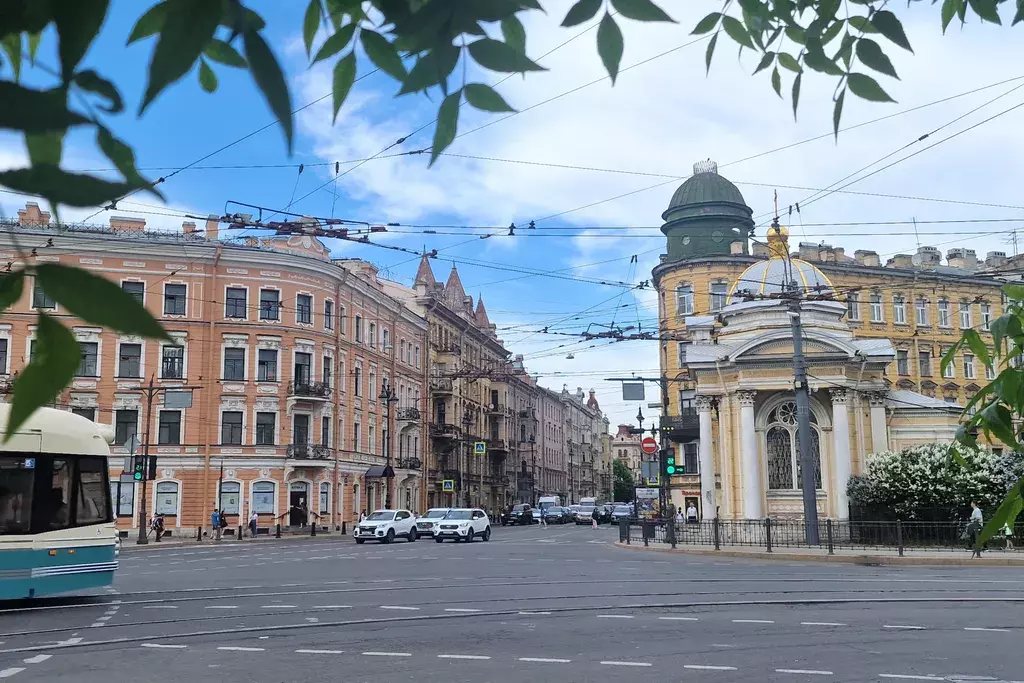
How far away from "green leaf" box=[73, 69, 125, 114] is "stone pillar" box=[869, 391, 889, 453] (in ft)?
124

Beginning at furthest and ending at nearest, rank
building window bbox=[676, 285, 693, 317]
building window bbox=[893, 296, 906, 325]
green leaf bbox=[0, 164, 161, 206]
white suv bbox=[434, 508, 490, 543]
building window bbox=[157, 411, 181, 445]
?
building window bbox=[893, 296, 906, 325]
building window bbox=[676, 285, 693, 317]
building window bbox=[157, 411, 181, 445]
white suv bbox=[434, 508, 490, 543]
green leaf bbox=[0, 164, 161, 206]

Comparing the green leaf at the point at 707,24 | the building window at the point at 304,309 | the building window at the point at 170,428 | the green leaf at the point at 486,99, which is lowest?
the green leaf at the point at 486,99

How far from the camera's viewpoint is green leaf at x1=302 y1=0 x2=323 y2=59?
104 inches

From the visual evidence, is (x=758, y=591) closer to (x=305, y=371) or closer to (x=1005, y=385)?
(x=1005, y=385)

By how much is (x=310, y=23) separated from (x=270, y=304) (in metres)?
48.8

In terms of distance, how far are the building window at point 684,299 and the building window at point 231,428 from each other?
27.1m

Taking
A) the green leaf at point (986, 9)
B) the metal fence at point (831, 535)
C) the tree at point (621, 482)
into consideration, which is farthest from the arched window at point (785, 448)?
the tree at point (621, 482)

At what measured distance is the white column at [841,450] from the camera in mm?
35312

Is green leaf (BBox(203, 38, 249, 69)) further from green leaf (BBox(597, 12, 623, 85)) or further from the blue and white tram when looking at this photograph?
the blue and white tram

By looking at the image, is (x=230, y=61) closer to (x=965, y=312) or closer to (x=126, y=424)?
(x=126, y=424)

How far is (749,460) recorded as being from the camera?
Result: 35969 millimetres

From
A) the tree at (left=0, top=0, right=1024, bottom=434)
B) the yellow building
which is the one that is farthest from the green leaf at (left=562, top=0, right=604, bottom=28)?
the yellow building

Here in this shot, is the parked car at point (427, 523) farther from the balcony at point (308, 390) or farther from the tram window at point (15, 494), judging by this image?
the tram window at point (15, 494)

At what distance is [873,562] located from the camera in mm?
26078
